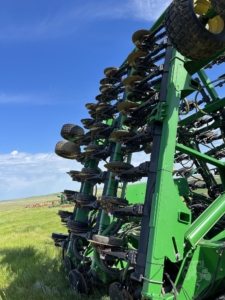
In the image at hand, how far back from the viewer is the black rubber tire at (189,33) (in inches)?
118

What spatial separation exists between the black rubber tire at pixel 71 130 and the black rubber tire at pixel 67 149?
355mm

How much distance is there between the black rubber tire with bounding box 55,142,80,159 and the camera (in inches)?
292

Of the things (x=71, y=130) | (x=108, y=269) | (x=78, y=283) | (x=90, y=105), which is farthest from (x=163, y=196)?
(x=71, y=130)

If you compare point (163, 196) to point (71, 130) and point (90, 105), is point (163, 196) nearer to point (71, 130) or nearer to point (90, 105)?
point (90, 105)

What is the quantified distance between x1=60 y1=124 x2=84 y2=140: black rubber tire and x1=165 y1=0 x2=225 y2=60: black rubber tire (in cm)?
472

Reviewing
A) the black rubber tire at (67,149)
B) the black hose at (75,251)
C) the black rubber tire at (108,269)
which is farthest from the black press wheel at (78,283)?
the black rubber tire at (67,149)

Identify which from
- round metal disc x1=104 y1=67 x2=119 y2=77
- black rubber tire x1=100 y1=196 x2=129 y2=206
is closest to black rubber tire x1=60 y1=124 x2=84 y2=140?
round metal disc x1=104 y1=67 x2=119 y2=77

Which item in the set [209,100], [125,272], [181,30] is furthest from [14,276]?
[181,30]

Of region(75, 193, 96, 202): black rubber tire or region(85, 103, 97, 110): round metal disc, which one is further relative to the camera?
region(85, 103, 97, 110): round metal disc

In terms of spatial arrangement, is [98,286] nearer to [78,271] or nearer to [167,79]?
[78,271]

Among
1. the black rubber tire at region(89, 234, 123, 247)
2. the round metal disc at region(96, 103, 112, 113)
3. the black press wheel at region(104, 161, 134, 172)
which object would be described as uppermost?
the round metal disc at region(96, 103, 112, 113)

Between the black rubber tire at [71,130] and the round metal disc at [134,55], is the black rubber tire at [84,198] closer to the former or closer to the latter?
the black rubber tire at [71,130]

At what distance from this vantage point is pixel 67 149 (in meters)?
7.41

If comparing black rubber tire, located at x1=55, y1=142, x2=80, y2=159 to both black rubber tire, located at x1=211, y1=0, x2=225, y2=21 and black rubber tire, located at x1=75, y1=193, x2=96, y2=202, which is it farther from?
black rubber tire, located at x1=211, y1=0, x2=225, y2=21
